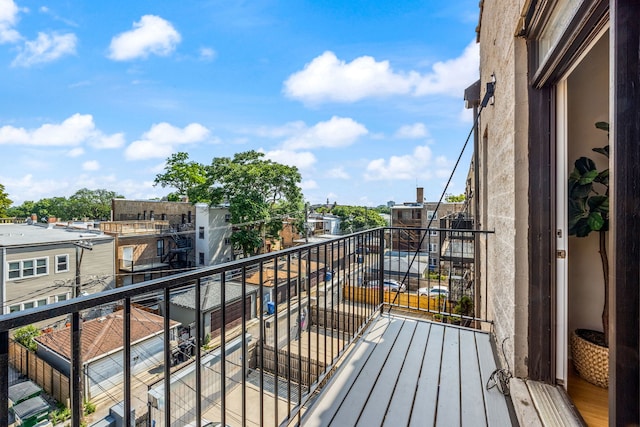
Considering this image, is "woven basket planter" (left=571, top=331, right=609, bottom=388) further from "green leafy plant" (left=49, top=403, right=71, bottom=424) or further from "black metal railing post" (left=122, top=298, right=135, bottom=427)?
"green leafy plant" (left=49, top=403, right=71, bottom=424)

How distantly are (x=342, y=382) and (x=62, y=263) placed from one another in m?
13.9

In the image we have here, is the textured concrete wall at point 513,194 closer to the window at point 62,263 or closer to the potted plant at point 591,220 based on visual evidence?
the potted plant at point 591,220

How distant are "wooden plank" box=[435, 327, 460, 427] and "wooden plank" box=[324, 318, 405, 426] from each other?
31 centimetres

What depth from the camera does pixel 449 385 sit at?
1.77 metres

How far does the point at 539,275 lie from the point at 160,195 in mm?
26236

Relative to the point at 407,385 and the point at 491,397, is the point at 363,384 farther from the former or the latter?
the point at 491,397

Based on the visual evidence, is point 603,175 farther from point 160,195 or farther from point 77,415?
point 160,195

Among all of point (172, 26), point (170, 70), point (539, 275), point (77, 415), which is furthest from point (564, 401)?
point (170, 70)

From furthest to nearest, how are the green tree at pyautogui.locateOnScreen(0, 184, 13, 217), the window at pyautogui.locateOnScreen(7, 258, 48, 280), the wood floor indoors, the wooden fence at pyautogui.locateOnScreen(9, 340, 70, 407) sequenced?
the green tree at pyautogui.locateOnScreen(0, 184, 13, 217)
the window at pyautogui.locateOnScreen(7, 258, 48, 280)
the wood floor indoors
the wooden fence at pyautogui.locateOnScreen(9, 340, 70, 407)

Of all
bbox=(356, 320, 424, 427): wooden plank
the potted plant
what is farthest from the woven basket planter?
bbox=(356, 320, 424, 427): wooden plank

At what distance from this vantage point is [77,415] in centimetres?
61

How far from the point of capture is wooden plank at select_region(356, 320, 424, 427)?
4.95 ft

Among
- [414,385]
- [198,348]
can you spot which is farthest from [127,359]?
[414,385]

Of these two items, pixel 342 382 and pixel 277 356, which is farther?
pixel 342 382
